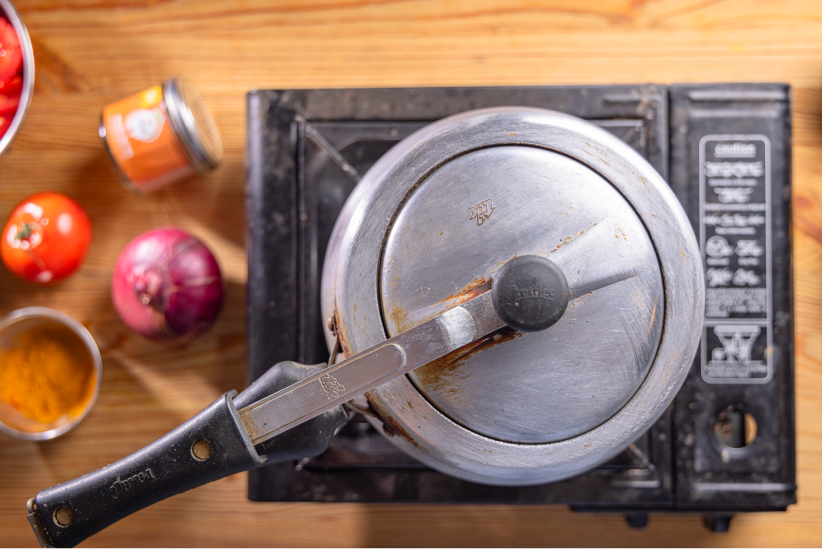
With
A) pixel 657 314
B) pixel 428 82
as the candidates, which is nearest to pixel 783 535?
pixel 657 314

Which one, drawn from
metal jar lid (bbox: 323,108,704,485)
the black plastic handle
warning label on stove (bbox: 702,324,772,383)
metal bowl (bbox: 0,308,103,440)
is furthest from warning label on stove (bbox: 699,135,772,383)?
metal bowl (bbox: 0,308,103,440)

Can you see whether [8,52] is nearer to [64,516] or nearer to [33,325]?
[33,325]

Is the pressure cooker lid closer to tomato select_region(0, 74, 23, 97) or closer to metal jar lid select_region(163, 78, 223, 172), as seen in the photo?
metal jar lid select_region(163, 78, 223, 172)

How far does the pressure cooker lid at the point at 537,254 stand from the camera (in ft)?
1.50

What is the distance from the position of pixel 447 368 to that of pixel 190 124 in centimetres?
48

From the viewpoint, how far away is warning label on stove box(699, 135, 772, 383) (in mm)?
623

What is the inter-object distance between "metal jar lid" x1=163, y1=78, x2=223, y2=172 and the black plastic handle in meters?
0.39

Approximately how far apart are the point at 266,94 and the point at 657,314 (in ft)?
1.51

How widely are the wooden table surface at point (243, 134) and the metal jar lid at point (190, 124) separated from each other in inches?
1.4

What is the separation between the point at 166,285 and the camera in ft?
Result: 2.28

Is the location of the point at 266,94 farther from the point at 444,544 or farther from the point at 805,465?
the point at 805,465

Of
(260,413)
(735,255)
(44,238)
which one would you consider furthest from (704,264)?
(44,238)

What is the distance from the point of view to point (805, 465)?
0.78 metres

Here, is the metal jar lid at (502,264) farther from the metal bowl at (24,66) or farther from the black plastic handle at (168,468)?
the metal bowl at (24,66)
